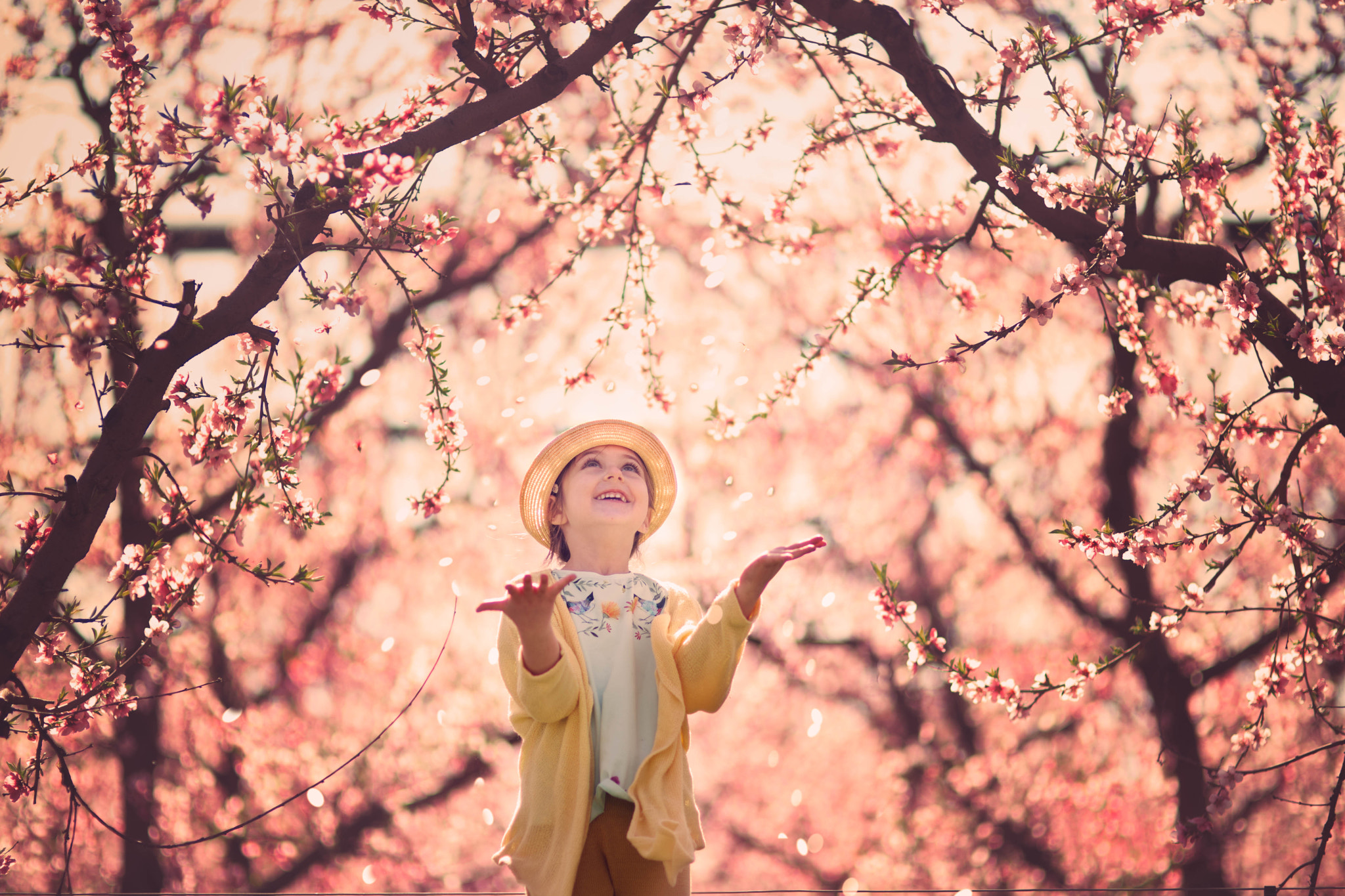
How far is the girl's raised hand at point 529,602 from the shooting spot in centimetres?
158

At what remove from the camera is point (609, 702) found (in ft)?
5.92

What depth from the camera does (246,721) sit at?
4.00m

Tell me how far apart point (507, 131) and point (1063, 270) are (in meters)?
1.51

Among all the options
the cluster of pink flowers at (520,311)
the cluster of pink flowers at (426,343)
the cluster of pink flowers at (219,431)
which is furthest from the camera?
the cluster of pink flowers at (520,311)

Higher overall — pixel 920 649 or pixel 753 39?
pixel 753 39

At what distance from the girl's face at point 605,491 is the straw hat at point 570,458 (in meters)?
0.02

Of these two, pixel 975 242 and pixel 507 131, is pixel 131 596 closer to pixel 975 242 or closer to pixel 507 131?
pixel 507 131

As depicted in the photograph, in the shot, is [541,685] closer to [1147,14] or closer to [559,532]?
[559,532]

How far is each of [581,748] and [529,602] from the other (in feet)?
1.04

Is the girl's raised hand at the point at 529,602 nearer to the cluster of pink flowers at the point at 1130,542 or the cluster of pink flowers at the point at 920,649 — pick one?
the cluster of pink flowers at the point at 920,649

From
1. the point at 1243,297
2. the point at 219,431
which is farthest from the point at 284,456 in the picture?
the point at 1243,297

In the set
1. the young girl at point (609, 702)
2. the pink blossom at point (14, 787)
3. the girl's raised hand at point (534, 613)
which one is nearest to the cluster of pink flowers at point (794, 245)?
the young girl at point (609, 702)

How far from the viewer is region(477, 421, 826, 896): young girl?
1.68 meters

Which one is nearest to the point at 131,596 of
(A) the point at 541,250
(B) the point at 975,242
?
(A) the point at 541,250
